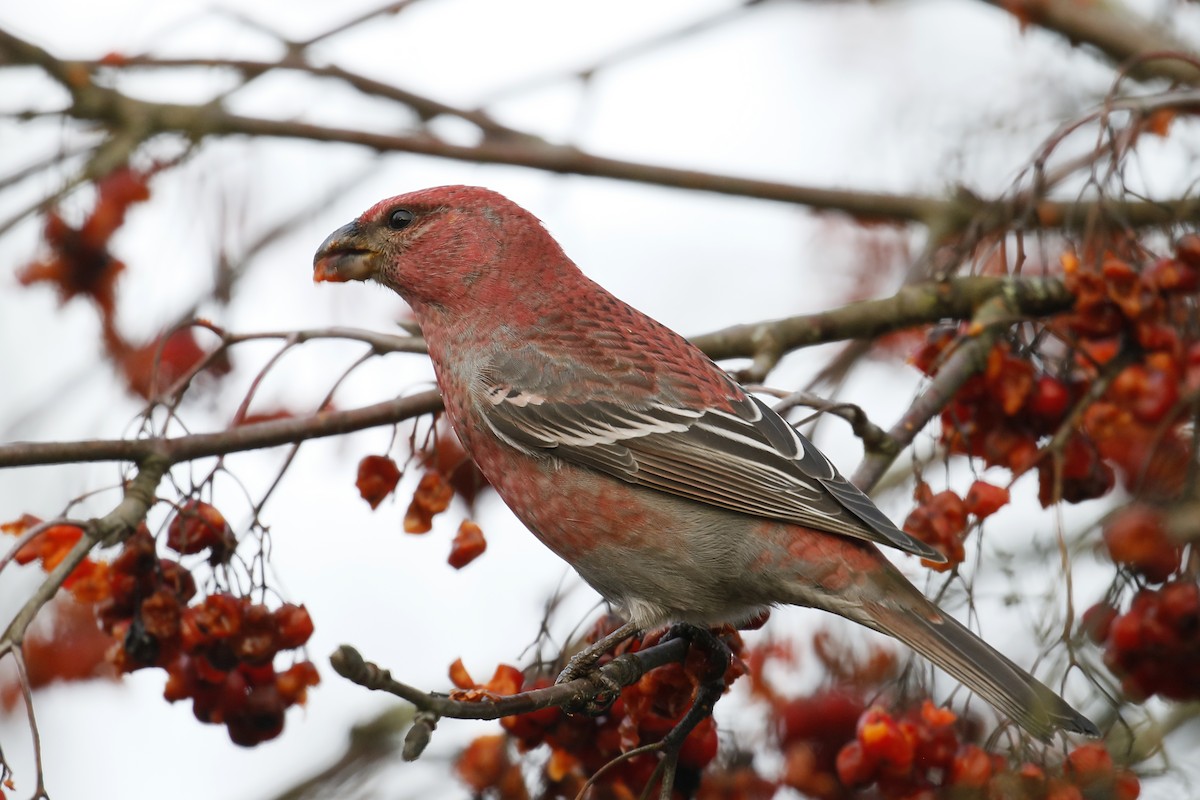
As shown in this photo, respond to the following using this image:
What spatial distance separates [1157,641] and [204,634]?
2.31 m

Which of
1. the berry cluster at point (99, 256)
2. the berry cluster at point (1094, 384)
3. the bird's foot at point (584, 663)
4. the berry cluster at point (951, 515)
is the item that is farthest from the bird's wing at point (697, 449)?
the berry cluster at point (99, 256)

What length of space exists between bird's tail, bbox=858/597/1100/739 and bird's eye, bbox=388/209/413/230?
6.40 feet

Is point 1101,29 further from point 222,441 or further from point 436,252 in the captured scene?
point 222,441

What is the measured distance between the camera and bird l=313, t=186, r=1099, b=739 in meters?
3.56

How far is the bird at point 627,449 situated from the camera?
3.56 meters

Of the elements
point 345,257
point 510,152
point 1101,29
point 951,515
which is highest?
point 1101,29

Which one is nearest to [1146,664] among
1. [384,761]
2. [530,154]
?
[384,761]

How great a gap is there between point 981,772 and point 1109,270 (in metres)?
1.48

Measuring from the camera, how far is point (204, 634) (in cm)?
329

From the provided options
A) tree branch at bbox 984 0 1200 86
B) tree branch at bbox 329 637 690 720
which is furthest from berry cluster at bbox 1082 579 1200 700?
tree branch at bbox 984 0 1200 86

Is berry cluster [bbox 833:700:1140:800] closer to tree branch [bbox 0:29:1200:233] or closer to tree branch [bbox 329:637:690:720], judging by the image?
tree branch [bbox 329:637:690:720]

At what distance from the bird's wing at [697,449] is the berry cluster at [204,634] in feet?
2.97

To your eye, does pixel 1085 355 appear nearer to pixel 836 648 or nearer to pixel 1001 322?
pixel 1001 322

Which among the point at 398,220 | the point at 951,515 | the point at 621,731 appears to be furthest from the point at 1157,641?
the point at 398,220
